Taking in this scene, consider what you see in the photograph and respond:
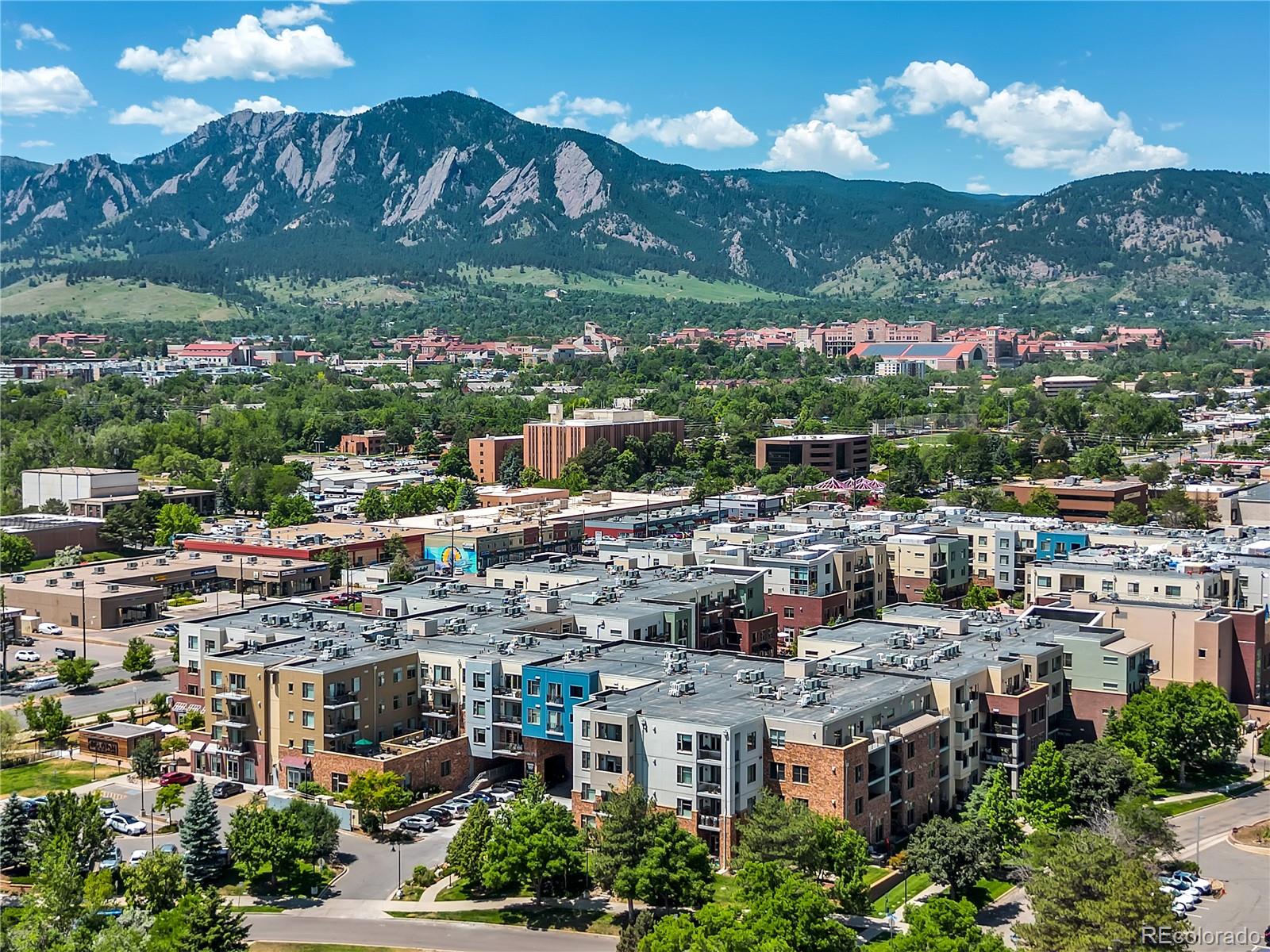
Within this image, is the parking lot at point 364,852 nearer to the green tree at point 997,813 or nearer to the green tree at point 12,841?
the green tree at point 12,841

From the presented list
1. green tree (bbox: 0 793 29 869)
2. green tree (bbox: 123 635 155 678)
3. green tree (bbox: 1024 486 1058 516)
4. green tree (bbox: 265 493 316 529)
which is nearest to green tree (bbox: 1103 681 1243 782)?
green tree (bbox: 0 793 29 869)

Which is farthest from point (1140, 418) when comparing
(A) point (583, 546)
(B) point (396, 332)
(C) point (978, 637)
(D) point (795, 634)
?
(B) point (396, 332)

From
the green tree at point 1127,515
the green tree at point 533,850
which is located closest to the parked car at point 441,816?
the green tree at point 533,850

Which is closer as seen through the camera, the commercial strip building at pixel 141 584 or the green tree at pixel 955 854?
the green tree at pixel 955 854

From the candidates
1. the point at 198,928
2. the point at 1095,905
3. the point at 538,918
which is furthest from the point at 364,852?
the point at 1095,905

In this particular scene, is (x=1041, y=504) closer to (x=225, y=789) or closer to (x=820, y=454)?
(x=820, y=454)

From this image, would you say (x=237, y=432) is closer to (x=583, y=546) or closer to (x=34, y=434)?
(x=34, y=434)
